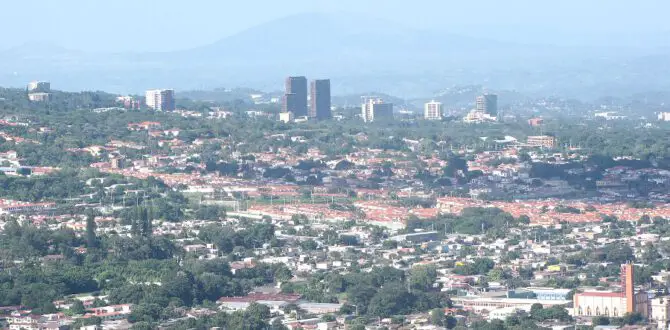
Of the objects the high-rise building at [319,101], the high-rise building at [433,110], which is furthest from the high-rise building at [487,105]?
the high-rise building at [319,101]

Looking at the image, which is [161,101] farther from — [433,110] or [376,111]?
[433,110]

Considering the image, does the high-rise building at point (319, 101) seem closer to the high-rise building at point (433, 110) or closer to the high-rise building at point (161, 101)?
the high-rise building at point (433, 110)

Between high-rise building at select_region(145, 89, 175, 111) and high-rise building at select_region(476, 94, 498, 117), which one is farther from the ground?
high-rise building at select_region(145, 89, 175, 111)

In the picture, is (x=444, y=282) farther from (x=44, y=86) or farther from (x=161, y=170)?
(x=44, y=86)

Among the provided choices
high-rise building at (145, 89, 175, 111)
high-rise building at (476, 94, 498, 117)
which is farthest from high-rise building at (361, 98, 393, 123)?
high-rise building at (145, 89, 175, 111)

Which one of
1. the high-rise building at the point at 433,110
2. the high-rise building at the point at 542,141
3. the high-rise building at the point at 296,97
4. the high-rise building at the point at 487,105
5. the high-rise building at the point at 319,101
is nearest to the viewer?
the high-rise building at the point at 542,141

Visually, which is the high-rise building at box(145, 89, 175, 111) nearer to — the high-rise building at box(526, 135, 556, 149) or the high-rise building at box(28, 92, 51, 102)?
the high-rise building at box(28, 92, 51, 102)
